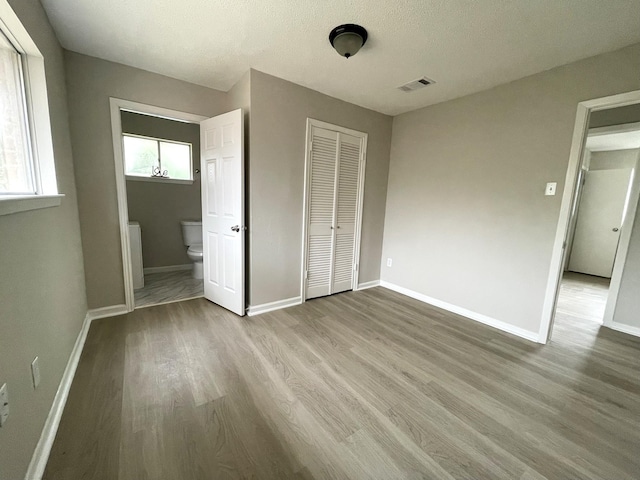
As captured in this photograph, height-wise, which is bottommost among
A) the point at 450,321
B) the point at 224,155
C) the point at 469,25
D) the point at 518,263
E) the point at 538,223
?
the point at 450,321

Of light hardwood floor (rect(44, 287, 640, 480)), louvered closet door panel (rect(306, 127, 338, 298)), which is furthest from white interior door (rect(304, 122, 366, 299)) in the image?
light hardwood floor (rect(44, 287, 640, 480))

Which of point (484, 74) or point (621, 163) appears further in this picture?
point (621, 163)

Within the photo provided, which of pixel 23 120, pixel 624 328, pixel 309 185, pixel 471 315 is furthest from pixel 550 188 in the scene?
pixel 23 120

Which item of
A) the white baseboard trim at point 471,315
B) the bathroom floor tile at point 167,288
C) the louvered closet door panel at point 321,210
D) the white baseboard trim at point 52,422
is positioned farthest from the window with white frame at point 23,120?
the white baseboard trim at point 471,315

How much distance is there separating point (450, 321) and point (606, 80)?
2384 millimetres

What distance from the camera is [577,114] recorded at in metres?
2.06

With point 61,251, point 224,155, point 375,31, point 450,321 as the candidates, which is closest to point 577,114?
point 375,31

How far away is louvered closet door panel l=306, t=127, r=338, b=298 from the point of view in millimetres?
2895

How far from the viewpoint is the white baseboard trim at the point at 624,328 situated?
2.56 meters

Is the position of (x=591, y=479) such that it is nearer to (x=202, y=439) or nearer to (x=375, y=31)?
(x=202, y=439)

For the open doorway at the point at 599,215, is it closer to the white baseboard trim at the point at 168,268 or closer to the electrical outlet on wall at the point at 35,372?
the electrical outlet on wall at the point at 35,372

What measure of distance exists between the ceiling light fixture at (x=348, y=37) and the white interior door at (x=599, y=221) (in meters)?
5.64

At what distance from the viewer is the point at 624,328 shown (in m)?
2.62

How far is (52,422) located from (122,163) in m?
2.11
